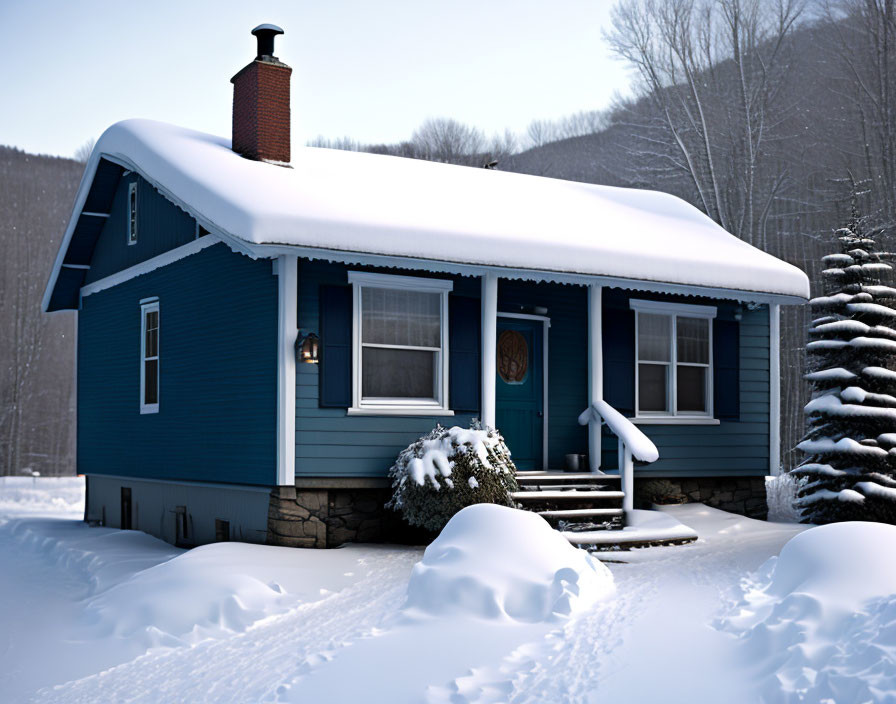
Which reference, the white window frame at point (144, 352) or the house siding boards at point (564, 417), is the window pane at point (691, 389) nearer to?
the house siding boards at point (564, 417)

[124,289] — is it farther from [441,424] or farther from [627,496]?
[627,496]

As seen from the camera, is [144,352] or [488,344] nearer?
[488,344]

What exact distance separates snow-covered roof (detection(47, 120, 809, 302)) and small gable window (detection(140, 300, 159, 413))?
84.9 inches

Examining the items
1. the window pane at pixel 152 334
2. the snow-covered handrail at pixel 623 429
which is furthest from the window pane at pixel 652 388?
the window pane at pixel 152 334

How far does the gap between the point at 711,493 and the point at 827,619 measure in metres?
8.32

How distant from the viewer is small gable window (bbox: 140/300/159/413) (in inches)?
562

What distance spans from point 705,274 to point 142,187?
7939 mm

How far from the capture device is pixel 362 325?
458 inches

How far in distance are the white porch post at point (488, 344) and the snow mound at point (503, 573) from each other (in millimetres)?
3430

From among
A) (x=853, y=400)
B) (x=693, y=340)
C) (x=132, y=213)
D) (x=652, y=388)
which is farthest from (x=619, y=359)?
(x=132, y=213)

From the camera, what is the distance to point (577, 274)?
470 inches

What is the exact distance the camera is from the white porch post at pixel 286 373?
10859 millimetres

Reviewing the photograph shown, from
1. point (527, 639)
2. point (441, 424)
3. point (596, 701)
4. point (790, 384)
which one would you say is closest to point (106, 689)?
point (527, 639)

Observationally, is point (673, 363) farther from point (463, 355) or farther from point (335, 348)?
point (335, 348)
